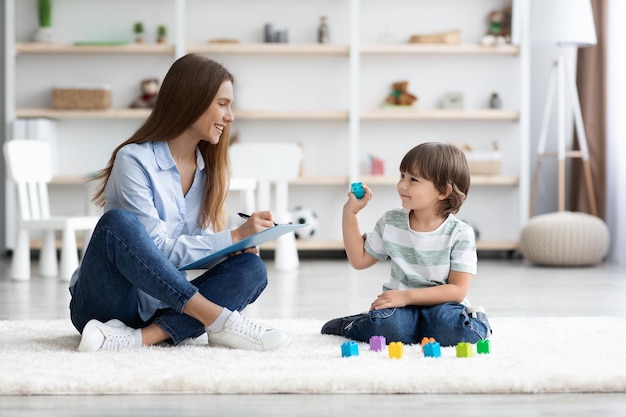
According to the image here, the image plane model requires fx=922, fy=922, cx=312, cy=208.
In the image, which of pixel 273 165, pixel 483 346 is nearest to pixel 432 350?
pixel 483 346

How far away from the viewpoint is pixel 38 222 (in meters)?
3.99

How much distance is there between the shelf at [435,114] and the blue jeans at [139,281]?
307cm

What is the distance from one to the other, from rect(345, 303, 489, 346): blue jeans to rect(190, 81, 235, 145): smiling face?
1.86ft

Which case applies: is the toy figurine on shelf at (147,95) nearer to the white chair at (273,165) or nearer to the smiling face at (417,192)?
the white chair at (273,165)

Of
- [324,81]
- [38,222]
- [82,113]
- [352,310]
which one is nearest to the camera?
[352,310]

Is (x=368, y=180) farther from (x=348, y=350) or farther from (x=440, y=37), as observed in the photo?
(x=348, y=350)

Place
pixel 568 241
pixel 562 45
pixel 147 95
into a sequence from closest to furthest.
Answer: pixel 568 241 < pixel 562 45 < pixel 147 95

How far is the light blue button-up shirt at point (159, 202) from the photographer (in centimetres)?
209

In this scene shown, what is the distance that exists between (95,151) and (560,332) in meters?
Answer: 3.63

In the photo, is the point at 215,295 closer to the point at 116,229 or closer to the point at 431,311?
the point at 116,229

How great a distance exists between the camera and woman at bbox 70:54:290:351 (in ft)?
6.48

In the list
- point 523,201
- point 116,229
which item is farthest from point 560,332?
point 523,201

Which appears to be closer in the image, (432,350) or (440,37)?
(432,350)

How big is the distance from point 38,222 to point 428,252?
2.29m
